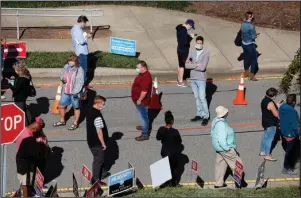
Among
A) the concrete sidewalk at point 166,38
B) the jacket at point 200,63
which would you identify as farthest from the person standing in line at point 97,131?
the concrete sidewalk at point 166,38

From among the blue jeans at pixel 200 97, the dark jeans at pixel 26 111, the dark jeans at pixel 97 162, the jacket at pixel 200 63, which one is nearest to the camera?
the dark jeans at pixel 97 162

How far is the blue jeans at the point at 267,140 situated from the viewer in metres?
14.1

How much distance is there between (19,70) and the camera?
14289mm

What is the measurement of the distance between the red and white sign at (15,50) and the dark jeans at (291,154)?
272 inches

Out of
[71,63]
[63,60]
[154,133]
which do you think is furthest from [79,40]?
[154,133]

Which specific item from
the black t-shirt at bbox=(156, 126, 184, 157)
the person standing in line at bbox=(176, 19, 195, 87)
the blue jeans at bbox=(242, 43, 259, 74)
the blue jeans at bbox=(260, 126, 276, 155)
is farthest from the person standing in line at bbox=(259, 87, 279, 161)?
the blue jeans at bbox=(242, 43, 259, 74)

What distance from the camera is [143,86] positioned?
1431 cm

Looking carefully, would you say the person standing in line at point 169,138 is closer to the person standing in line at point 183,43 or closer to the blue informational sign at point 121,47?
the person standing in line at point 183,43

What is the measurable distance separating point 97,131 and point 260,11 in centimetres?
1059

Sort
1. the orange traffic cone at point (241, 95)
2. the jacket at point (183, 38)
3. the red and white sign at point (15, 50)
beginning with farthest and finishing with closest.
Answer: the red and white sign at point (15, 50) < the jacket at point (183, 38) < the orange traffic cone at point (241, 95)

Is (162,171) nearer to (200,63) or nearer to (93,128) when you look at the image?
(93,128)

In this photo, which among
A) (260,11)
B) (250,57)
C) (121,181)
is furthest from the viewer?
(260,11)

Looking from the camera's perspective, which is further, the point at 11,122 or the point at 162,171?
the point at 162,171

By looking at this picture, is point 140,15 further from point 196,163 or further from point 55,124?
point 196,163
